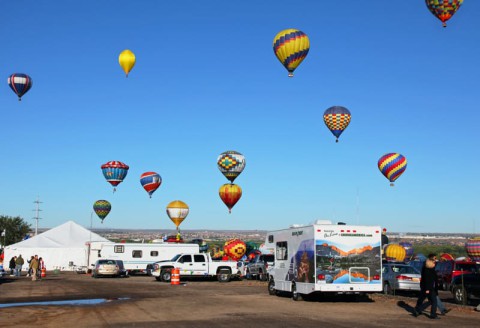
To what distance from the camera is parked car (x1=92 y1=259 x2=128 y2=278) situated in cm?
4300

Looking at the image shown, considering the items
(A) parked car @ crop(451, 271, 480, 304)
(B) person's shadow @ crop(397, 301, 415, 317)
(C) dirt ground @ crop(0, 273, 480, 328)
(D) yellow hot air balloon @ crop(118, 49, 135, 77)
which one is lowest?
(C) dirt ground @ crop(0, 273, 480, 328)

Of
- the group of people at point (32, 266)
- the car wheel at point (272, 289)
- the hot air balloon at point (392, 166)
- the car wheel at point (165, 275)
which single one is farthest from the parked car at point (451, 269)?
the group of people at point (32, 266)

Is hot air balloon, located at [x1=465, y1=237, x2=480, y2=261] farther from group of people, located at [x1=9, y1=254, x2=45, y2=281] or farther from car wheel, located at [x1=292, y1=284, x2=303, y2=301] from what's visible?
group of people, located at [x1=9, y1=254, x2=45, y2=281]

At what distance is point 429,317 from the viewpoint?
56.4 ft

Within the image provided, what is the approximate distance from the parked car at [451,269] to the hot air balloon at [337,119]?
18.0 m

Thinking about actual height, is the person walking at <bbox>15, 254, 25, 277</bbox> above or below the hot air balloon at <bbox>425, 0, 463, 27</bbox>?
below

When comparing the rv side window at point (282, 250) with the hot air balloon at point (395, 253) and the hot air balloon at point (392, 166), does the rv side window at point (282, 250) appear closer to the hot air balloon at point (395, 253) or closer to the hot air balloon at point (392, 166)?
the hot air balloon at point (392, 166)

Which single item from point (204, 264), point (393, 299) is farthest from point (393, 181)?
point (393, 299)

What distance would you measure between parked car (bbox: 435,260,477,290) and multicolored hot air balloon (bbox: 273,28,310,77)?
18.3 metres

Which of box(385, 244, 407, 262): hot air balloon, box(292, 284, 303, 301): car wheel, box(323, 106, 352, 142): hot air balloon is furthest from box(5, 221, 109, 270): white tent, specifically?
box(292, 284, 303, 301): car wheel

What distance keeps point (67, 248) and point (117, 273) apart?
60.5ft

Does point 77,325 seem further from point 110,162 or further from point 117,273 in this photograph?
point 110,162

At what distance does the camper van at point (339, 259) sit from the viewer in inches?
808

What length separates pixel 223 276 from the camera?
126ft
